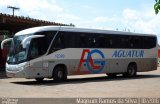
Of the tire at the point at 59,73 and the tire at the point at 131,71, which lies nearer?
the tire at the point at 59,73

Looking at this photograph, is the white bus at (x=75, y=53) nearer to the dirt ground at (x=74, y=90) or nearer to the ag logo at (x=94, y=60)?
the ag logo at (x=94, y=60)

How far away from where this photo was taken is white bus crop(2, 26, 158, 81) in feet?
73.9

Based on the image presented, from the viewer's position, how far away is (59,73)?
944 inches

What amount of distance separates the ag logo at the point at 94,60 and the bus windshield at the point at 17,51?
3.94m

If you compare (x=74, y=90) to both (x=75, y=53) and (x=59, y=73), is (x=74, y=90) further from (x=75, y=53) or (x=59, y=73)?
(x=75, y=53)

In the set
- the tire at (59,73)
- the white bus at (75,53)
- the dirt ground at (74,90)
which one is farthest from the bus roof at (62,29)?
the dirt ground at (74,90)

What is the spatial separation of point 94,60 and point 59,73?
10.2 ft

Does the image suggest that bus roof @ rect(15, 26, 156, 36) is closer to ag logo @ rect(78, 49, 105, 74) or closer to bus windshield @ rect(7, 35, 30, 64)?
bus windshield @ rect(7, 35, 30, 64)

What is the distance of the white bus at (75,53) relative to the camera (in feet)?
73.9

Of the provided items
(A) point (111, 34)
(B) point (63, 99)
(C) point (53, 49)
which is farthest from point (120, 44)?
(B) point (63, 99)

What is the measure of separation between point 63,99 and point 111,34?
1309cm

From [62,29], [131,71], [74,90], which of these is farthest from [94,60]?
[74,90]

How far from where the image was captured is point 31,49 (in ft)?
73.6

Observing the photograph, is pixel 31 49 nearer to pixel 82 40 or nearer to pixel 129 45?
pixel 82 40
